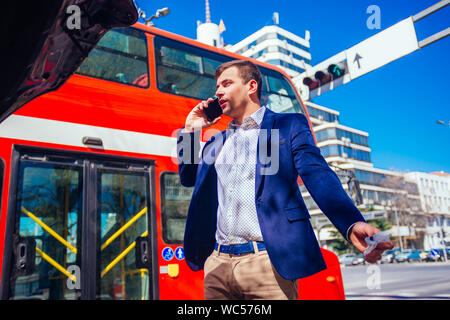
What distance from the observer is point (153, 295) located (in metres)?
3.71

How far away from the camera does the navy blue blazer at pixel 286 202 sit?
1567mm

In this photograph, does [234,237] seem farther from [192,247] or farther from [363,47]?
[363,47]

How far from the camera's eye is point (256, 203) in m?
1.73

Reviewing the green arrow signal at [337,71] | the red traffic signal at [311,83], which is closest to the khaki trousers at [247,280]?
→ the green arrow signal at [337,71]

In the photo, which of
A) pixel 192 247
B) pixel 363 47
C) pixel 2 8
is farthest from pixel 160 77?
pixel 363 47

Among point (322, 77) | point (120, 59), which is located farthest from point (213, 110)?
point (322, 77)

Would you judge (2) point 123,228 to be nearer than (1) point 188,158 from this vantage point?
No

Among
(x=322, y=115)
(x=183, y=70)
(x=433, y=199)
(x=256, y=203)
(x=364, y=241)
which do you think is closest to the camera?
(x=364, y=241)

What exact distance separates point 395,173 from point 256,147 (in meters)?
55.2

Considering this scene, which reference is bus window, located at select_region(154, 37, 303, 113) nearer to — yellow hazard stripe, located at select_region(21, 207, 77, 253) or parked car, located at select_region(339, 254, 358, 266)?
yellow hazard stripe, located at select_region(21, 207, 77, 253)

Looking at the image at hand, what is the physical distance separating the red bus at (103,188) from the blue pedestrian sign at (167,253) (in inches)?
0.4

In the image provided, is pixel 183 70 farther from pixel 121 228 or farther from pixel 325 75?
pixel 325 75

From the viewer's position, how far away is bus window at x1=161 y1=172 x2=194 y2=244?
3.97m

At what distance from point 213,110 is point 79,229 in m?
2.01
